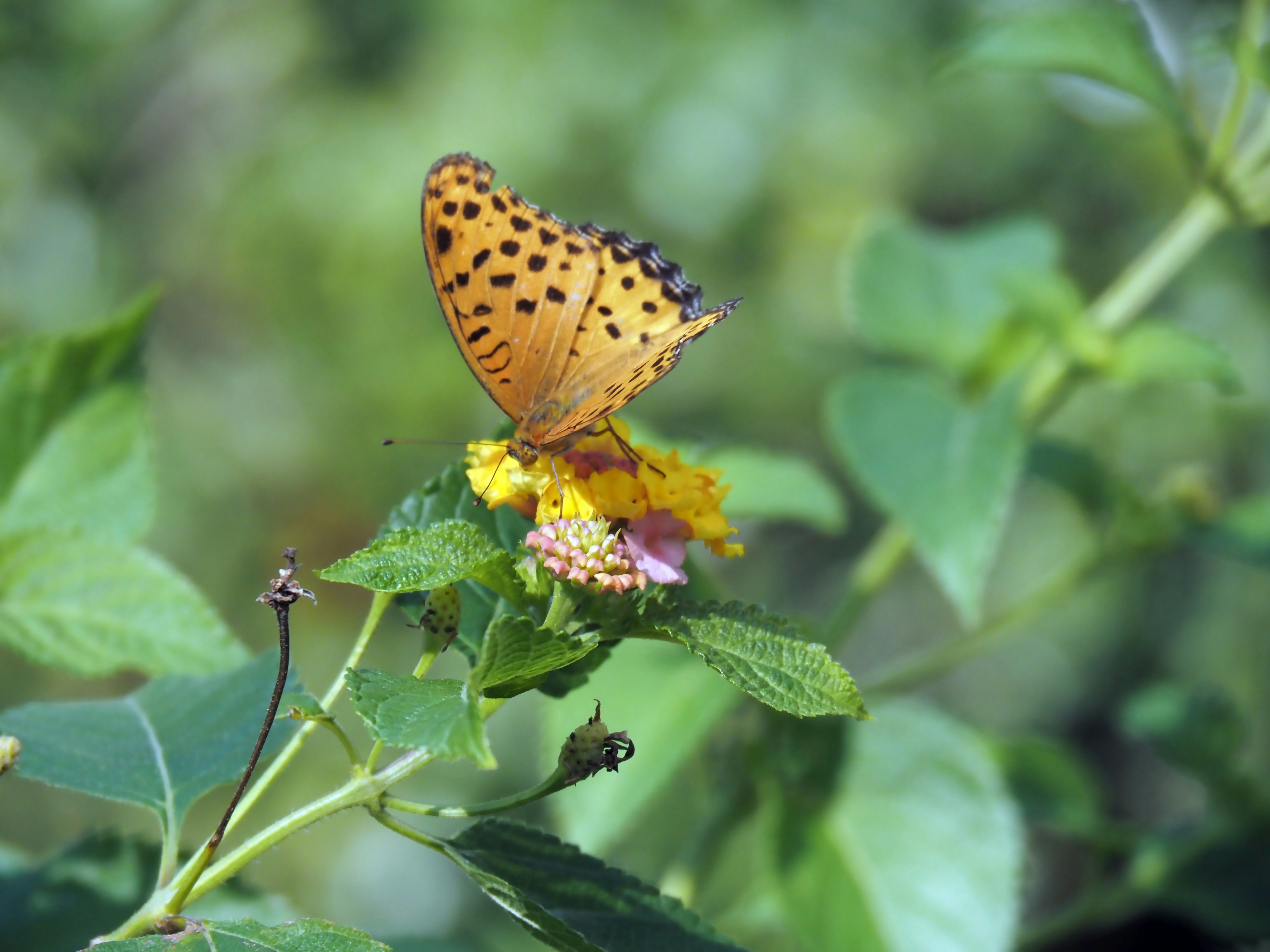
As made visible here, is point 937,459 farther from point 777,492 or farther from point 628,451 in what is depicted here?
point 628,451

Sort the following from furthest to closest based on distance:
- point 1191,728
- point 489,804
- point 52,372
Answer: point 1191,728
point 52,372
point 489,804

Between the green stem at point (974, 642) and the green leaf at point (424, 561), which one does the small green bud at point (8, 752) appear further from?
the green stem at point (974, 642)

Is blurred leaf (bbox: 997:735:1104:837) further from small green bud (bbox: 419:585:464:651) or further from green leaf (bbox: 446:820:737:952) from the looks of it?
small green bud (bbox: 419:585:464:651)

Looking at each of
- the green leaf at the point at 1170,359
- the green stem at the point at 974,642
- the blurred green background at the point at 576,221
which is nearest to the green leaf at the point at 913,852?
the green stem at the point at 974,642

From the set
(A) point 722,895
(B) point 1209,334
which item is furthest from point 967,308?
(B) point 1209,334

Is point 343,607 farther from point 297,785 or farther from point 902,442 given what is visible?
point 902,442

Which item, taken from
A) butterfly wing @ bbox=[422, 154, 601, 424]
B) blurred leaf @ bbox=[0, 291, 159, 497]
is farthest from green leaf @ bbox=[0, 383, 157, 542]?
butterfly wing @ bbox=[422, 154, 601, 424]

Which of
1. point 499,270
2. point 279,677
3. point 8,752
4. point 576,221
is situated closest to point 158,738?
point 8,752
